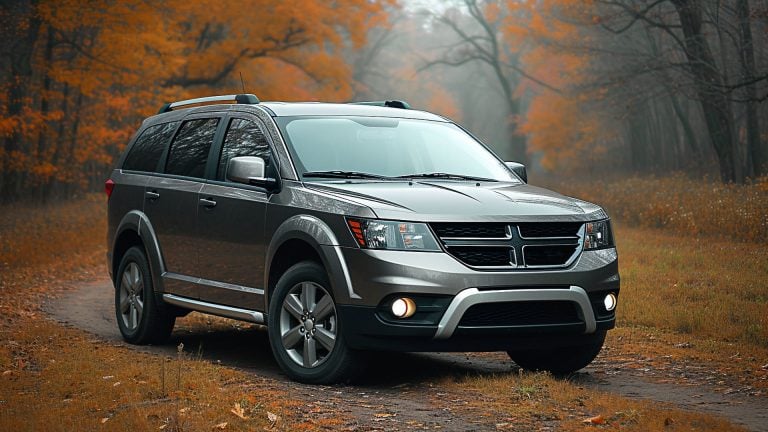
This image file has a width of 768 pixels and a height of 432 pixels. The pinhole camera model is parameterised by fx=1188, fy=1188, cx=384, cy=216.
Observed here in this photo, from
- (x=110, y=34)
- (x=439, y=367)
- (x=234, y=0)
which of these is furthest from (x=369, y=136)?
(x=234, y=0)

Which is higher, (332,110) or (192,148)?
(332,110)

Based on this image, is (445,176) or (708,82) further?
(708,82)

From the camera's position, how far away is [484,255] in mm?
7602

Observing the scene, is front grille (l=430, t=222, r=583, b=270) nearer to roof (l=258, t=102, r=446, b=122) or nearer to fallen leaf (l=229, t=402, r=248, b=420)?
fallen leaf (l=229, t=402, r=248, b=420)

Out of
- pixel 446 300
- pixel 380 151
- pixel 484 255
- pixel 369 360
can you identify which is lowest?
pixel 369 360

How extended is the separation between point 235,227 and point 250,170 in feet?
2.19

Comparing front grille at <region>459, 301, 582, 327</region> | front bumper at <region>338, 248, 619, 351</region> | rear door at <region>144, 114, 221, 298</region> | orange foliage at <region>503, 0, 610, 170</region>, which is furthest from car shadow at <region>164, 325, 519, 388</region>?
orange foliage at <region>503, 0, 610, 170</region>

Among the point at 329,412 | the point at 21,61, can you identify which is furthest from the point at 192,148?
the point at 21,61

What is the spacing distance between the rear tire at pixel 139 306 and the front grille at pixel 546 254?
3835 millimetres

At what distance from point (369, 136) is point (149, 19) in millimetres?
21464

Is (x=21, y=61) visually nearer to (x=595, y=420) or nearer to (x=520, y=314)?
(x=520, y=314)

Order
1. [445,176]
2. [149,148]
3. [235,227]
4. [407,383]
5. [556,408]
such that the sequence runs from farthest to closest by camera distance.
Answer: [149,148], [235,227], [445,176], [407,383], [556,408]

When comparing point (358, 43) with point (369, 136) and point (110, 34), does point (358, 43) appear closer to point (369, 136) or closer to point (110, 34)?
point (110, 34)

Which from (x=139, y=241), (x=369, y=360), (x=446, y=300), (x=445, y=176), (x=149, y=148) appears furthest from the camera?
(x=149, y=148)
